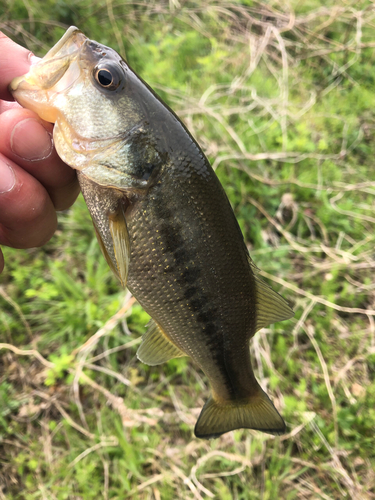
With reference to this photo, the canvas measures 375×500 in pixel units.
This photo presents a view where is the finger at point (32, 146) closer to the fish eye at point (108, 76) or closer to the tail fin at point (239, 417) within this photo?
the fish eye at point (108, 76)

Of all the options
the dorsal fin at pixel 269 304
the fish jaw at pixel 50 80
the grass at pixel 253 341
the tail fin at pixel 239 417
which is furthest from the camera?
the grass at pixel 253 341

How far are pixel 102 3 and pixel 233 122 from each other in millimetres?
2169

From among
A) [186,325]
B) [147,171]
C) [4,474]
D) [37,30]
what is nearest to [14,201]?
[147,171]

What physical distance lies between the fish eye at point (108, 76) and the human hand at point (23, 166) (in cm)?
22

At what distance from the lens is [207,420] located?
135 cm

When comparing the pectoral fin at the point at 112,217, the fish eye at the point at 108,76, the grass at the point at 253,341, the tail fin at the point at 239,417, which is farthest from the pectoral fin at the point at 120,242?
the grass at the point at 253,341

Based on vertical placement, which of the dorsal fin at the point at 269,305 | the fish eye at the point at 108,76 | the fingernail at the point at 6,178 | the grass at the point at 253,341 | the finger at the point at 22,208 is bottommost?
the grass at the point at 253,341

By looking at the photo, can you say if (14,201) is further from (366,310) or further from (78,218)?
(366,310)

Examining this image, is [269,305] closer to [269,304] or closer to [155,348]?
[269,304]

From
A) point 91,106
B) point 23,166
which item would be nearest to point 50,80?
point 91,106

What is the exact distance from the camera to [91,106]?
3.26ft

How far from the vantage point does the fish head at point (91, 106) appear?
37.6 inches

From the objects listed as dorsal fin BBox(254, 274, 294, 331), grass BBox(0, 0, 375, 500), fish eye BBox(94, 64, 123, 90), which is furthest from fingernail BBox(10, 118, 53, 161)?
grass BBox(0, 0, 375, 500)

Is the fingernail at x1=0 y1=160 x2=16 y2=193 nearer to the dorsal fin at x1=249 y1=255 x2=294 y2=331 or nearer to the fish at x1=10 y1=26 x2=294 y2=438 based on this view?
the fish at x1=10 y1=26 x2=294 y2=438
